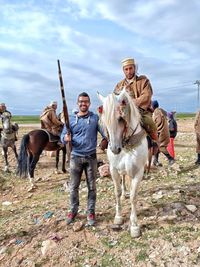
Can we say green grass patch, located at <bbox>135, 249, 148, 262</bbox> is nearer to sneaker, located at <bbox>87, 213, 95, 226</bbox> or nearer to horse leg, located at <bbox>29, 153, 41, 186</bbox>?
sneaker, located at <bbox>87, 213, 95, 226</bbox>

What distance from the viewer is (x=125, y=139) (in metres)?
5.13

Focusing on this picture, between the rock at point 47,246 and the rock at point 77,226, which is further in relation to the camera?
the rock at point 77,226

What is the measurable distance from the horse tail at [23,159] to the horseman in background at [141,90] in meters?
6.07

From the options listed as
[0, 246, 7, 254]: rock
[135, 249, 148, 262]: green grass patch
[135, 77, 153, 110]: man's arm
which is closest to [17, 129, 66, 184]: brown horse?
[0, 246, 7, 254]: rock

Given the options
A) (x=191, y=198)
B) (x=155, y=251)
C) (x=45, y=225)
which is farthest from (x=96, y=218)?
(x=191, y=198)

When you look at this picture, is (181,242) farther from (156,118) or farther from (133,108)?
(156,118)

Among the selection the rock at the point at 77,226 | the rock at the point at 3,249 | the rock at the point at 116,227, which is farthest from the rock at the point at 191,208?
the rock at the point at 3,249

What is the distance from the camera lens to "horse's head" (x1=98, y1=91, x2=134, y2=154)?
4.70 m

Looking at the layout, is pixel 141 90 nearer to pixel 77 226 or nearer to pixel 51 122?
pixel 77 226

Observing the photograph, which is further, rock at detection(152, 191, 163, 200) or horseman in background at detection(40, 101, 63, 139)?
horseman in background at detection(40, 101, 63, 139)

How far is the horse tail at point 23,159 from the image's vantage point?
1099cm

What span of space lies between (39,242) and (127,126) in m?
2.60

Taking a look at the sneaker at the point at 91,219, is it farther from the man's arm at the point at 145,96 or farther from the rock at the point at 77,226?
the man's arm at the point at 145,96

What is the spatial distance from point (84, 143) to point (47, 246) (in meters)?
1.84
